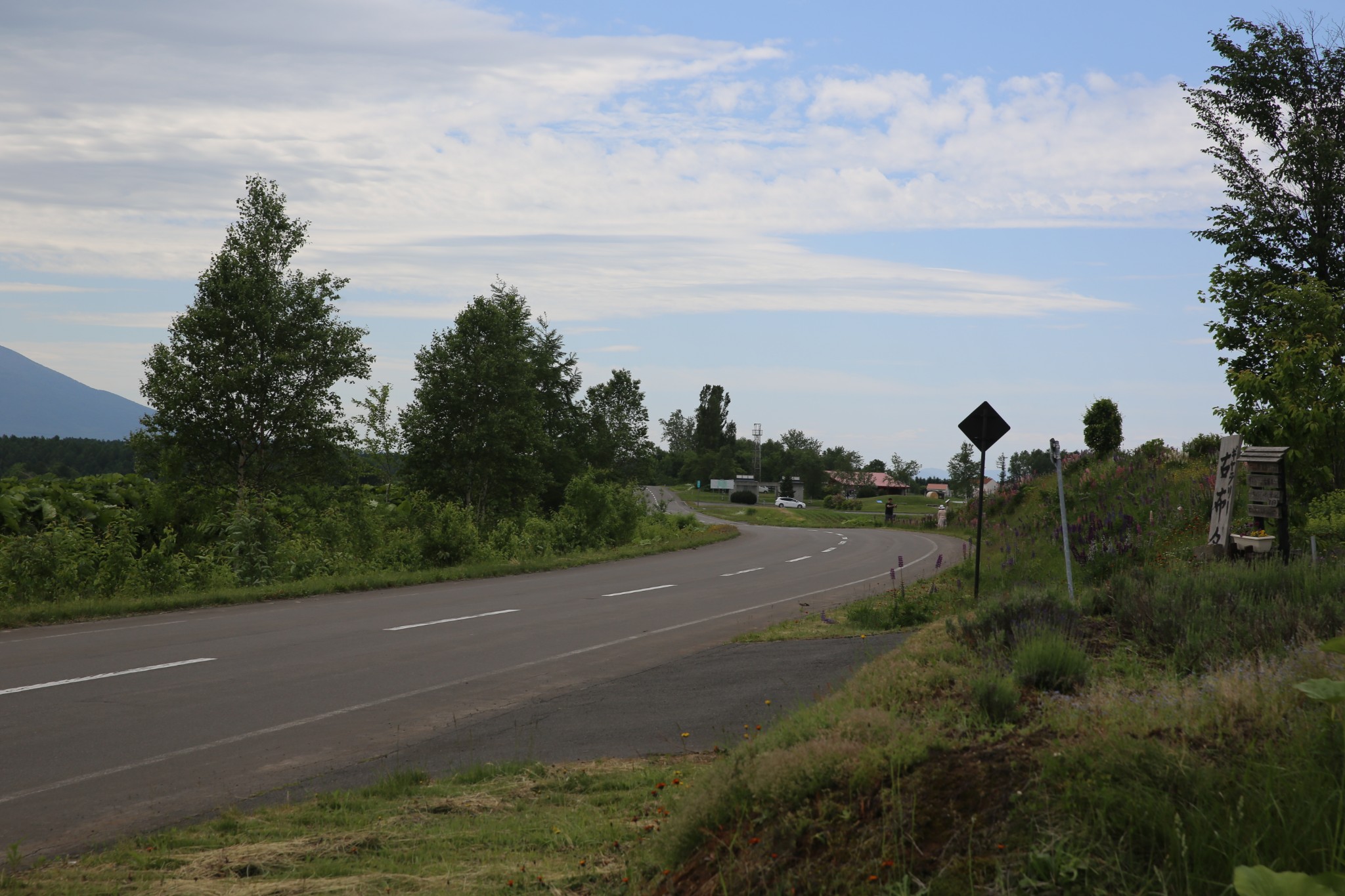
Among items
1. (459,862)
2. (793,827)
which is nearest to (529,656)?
(459,862)

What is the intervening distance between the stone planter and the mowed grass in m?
8.14

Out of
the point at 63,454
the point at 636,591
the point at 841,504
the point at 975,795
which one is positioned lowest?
the point at 841,504

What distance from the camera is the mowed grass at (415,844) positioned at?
4574 mm

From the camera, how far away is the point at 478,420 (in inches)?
1740

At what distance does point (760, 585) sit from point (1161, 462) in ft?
41.2

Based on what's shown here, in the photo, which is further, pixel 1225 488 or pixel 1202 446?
pixel 1202 446

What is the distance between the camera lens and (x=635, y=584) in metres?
20.6

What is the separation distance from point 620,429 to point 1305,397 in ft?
198

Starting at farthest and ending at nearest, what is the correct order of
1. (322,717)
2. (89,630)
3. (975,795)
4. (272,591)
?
(272,591) < (89,630) < (322,717) < (975,795)

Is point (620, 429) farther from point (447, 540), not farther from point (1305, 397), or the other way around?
point (1305, 397)

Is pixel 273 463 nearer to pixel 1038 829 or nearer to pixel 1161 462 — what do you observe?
pixel 1161 462

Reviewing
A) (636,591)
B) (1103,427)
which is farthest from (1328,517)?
(1103,427)

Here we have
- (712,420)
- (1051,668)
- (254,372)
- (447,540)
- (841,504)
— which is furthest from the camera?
(712,420)

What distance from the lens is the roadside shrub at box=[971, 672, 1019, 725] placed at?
4.83 meters
